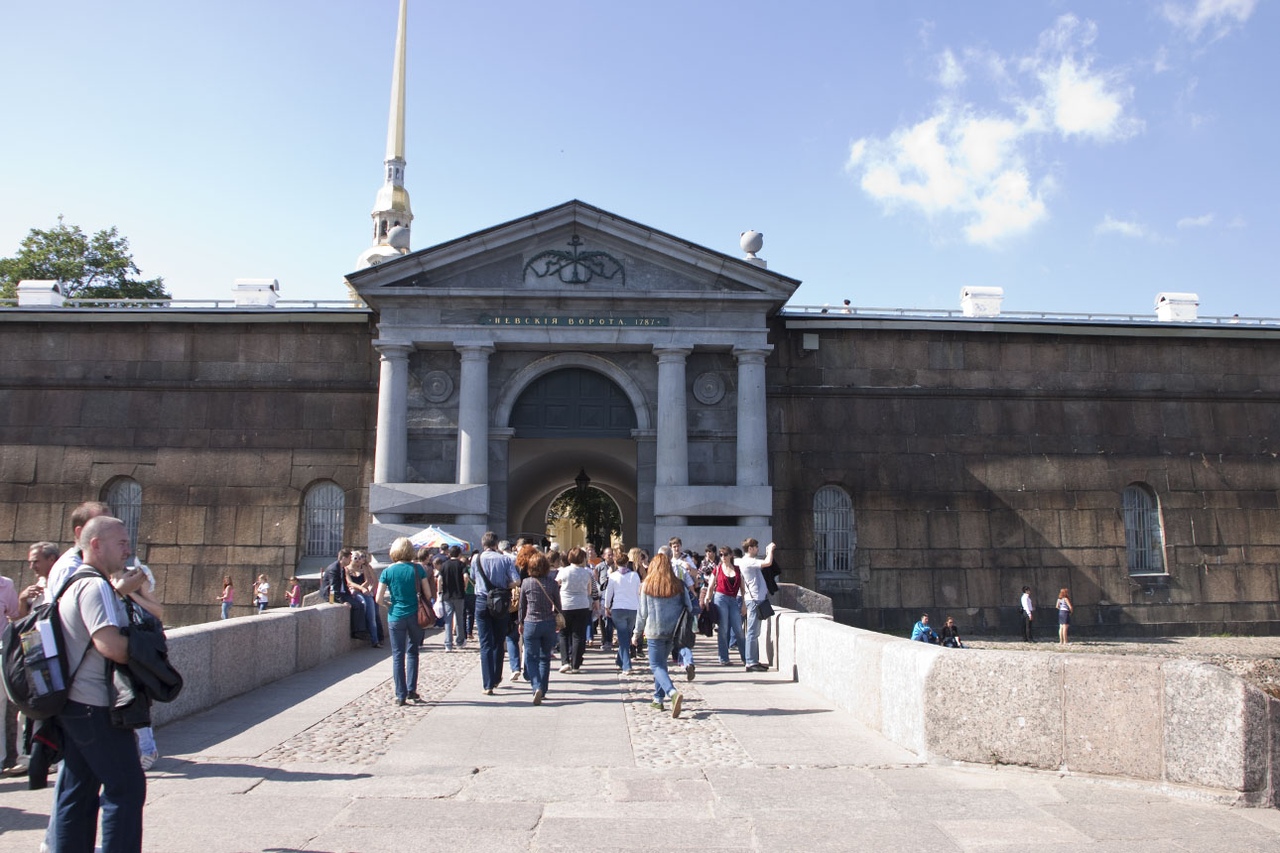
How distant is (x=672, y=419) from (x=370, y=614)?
848 cm

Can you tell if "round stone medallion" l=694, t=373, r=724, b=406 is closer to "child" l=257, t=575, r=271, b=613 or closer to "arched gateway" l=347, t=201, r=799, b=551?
"arched gateway" l=347, t=201, r=799, b=551

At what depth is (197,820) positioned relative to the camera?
666cm

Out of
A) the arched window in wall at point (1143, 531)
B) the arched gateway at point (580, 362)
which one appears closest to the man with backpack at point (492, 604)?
the arched gateway at point (580, 362)

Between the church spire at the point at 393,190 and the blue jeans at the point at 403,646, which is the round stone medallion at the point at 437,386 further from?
the church spire at the point at 393,190

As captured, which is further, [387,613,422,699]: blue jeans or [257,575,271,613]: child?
[257,575,271,613]: child

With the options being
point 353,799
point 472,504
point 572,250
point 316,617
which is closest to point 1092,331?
point 572,250

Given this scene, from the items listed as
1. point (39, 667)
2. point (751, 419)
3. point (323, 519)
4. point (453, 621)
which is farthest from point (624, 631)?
point (323, 519)

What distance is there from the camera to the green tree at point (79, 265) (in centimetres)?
4909

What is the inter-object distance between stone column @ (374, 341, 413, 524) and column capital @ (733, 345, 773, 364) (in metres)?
7.41

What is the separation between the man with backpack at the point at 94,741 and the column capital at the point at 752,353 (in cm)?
1904

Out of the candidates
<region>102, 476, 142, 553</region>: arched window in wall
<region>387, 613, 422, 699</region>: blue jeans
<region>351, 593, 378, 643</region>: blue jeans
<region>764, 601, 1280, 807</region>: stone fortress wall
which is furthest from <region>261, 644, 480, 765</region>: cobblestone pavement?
<region>102, 476, 142, 553</region>: arched window in wall

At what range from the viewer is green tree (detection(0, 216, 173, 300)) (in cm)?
4909

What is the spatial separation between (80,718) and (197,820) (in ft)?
6.50

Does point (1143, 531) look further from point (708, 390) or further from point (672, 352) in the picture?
point (672, 352)
